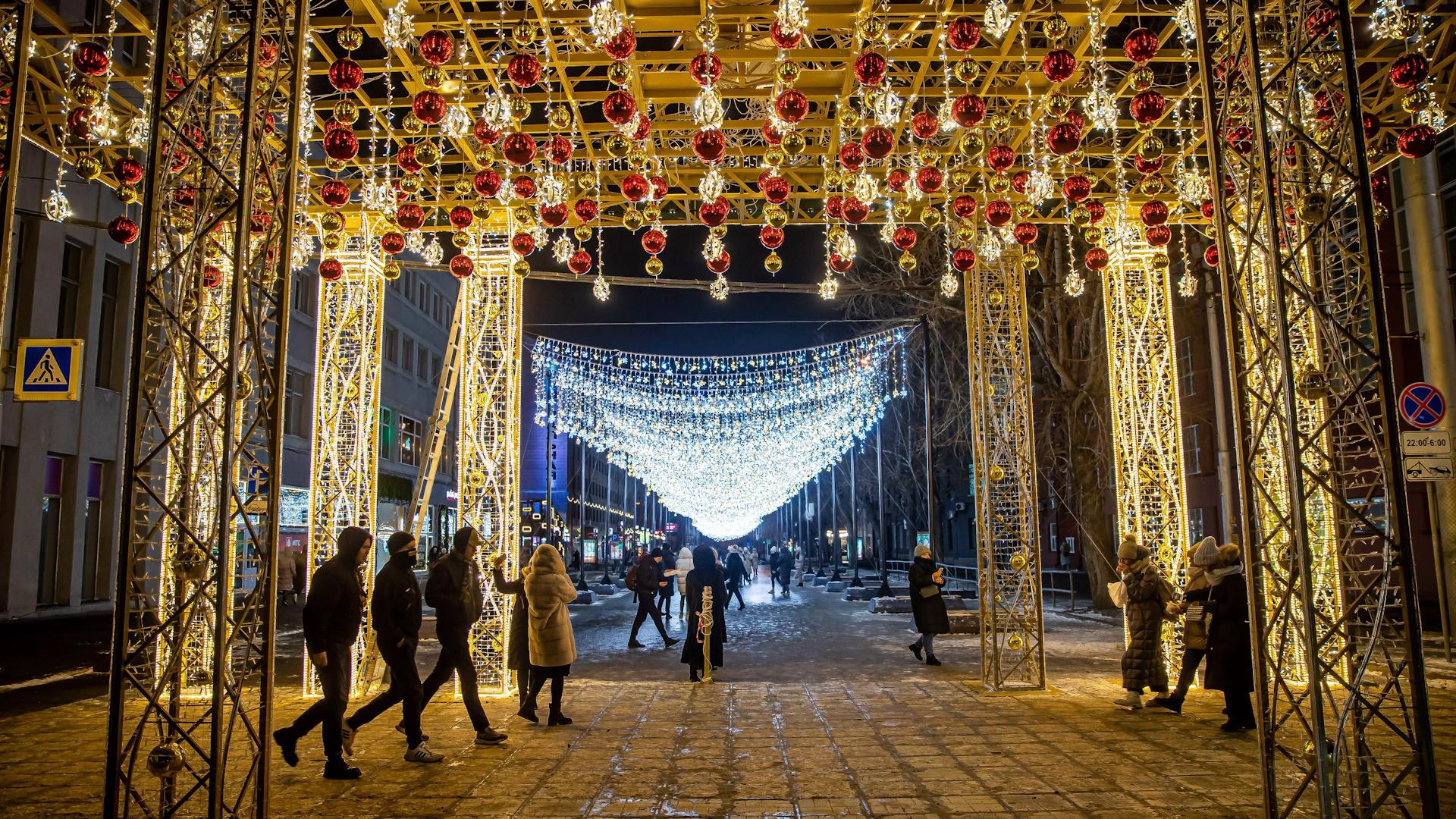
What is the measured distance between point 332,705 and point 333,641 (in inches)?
19.0

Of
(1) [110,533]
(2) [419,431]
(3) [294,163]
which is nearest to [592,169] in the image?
(3) [294,163]

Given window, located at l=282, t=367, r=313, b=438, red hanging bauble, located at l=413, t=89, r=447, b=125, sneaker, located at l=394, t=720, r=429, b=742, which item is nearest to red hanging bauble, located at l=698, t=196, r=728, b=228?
red hanging bauble, located at l=413, t=89, r=447, b=125

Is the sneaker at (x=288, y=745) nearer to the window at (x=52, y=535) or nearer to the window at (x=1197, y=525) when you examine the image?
the window at (x=52, y=535)

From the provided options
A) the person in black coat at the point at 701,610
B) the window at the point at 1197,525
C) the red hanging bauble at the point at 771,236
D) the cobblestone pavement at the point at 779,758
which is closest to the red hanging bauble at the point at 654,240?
the red hanging bauble at the point at 771,236

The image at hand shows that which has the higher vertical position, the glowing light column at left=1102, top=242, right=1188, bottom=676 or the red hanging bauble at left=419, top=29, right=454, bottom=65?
the red hanging bauble at left=419, top=29, right=454, bottom=65

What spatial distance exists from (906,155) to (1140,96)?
4443 mm

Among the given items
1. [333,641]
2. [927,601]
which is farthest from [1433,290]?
[333,641]

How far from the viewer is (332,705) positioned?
7.16 meters

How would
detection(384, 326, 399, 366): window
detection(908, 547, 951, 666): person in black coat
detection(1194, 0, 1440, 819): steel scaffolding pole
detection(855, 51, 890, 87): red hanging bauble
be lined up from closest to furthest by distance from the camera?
detection(1194, 0, 1440, 819): steel scaffolding pole, detection(855, 51, 890, 87): red hanging bauble, detection(908, 547, 951, 666): person in black coat, detection(384, 326, 399, 366): window

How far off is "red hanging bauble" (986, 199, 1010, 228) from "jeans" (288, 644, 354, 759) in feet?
21.4

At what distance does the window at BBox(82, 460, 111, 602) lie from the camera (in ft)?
73.5

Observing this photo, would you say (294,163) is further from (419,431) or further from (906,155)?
(419,431)

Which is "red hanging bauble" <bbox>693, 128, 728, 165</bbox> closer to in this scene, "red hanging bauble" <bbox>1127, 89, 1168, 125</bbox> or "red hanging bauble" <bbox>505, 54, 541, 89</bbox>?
"red hanging bauble" <bbox>505, 54, 541, 89</bbox>

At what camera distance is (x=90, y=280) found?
874 inches
